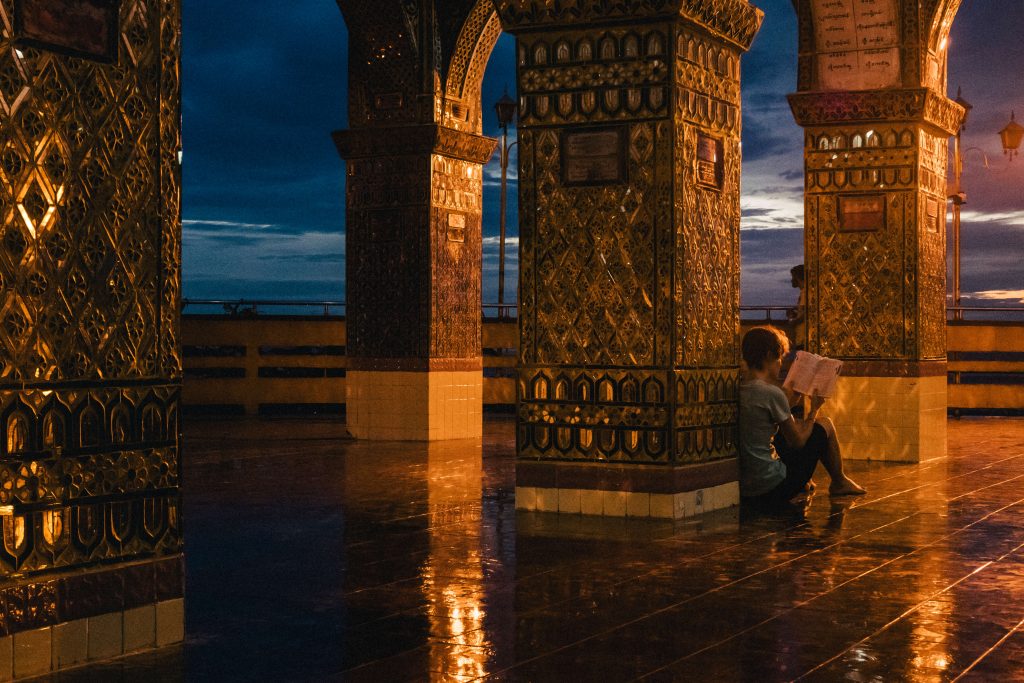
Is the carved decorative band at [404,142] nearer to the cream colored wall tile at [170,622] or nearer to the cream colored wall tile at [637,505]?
the cream colored wall tile at [637,505]

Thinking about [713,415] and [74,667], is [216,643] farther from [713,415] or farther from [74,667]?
[713,415]

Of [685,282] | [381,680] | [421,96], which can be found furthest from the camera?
[421,96]

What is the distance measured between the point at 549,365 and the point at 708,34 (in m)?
2.12

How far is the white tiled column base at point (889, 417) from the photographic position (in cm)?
1116

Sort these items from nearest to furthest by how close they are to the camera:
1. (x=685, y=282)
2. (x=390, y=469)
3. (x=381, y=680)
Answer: (x=381, y=680), (x=685, y=282), (x=390, y=469)

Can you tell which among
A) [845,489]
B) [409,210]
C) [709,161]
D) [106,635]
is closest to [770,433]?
[845,489]

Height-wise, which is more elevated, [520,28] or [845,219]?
[520,28]

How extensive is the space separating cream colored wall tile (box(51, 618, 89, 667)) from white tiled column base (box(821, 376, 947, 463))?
8.28 metres

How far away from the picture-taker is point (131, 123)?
4.37 meters

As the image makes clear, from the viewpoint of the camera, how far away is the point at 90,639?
419 centimetres

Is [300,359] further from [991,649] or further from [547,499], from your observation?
[991,649]

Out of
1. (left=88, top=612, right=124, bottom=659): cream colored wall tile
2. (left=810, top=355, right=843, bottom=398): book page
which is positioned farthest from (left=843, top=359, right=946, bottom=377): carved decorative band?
(left=88, top=612, right=124, bottom=659): cream colored wall tile

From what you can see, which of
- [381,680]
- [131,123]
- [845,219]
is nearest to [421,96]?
[845,219]

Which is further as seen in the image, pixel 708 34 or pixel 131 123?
pixel 708 34
